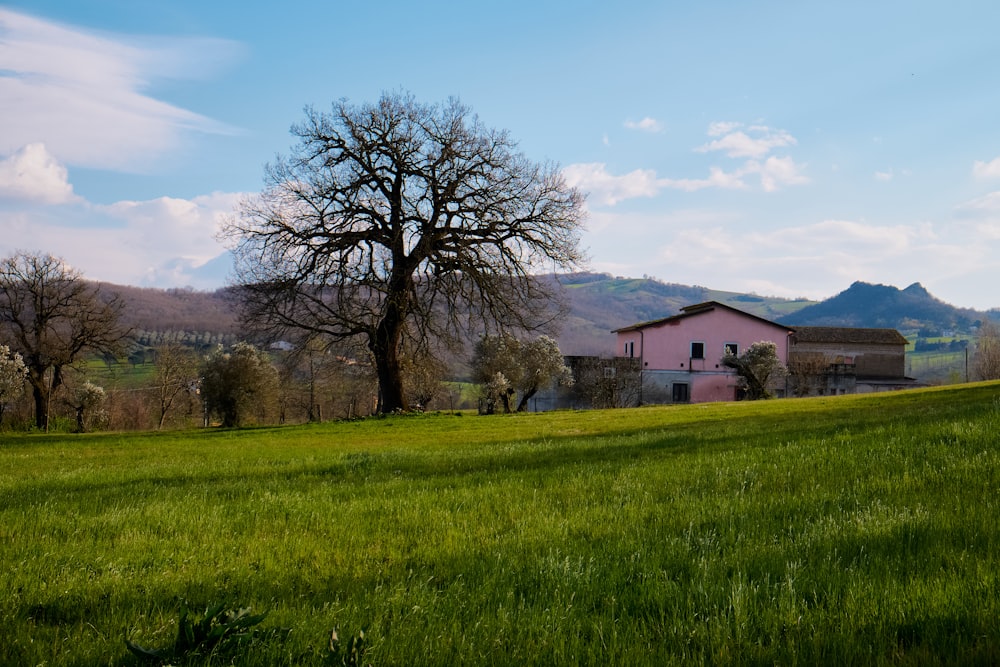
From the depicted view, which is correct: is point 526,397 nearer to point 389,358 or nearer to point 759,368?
point 759,368

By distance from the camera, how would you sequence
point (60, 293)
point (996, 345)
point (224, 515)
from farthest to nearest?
point (996, 345)
point (60, 293)
point (224, 515)

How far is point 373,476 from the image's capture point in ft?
35.1

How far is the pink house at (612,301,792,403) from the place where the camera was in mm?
64625

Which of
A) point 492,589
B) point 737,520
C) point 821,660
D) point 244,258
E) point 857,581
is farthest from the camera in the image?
point 244,258

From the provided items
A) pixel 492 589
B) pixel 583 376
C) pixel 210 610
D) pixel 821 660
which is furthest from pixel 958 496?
pixel 583 376

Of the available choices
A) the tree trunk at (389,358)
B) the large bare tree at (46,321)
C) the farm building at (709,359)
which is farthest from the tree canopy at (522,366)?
the large bare tree at (46,321)

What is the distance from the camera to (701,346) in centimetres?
6531

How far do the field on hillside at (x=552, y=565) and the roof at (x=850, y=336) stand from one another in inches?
2853

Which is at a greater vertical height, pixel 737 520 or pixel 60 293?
pixel 60 293

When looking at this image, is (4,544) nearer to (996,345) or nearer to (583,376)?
(583,376)

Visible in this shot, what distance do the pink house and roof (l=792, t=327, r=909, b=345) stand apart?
12.2m

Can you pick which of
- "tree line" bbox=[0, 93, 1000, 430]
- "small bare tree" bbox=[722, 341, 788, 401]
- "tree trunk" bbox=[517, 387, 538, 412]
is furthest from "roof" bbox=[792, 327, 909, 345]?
"tree line" bbox=[0, 93, 1000, 430]

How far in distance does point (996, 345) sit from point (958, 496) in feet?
349

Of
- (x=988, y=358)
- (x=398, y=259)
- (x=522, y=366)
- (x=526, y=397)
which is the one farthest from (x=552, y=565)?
(x=988, y=358)
